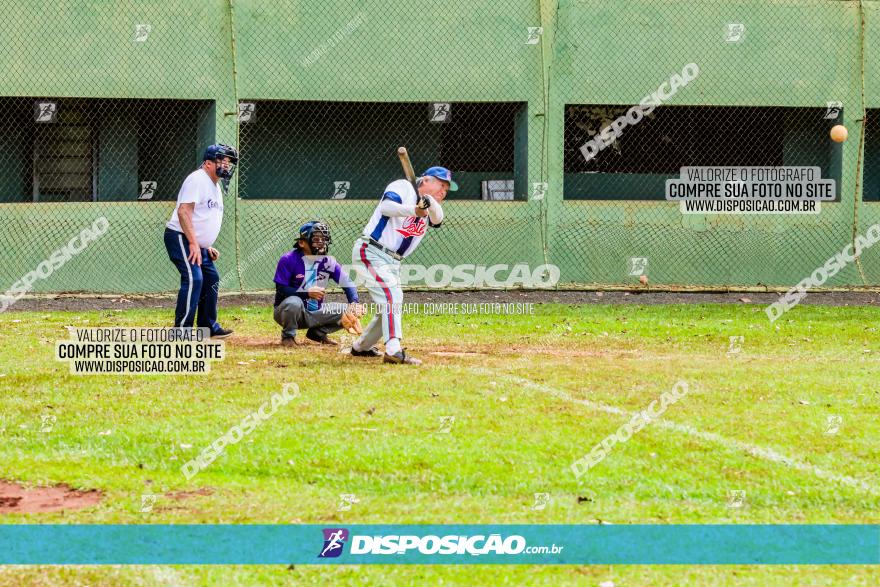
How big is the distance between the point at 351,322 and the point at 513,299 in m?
6.23

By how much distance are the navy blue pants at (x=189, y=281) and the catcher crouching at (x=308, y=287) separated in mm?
765

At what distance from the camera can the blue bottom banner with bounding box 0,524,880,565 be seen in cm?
505

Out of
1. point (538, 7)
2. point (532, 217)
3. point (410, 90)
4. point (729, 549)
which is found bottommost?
point (729, 549)

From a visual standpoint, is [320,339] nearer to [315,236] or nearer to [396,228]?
[315,236]

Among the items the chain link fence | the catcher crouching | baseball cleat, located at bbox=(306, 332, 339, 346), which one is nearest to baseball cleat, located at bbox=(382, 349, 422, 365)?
the catcher crouching

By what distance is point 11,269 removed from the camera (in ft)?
58.0

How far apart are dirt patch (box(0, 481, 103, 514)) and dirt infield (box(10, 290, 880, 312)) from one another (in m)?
10.3

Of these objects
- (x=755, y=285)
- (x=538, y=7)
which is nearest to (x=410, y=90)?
(x=538, y=7)

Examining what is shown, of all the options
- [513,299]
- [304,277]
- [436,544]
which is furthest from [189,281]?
[436,544]

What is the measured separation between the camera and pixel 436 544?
17.1ft

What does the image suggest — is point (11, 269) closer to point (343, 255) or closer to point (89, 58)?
point (89, 58)

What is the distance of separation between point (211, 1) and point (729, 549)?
48.2ft

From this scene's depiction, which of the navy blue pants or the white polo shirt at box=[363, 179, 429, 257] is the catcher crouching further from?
the white polo shirt at box=[363, 179, 429, 257]

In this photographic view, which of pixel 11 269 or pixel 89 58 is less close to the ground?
pixel 89 58
